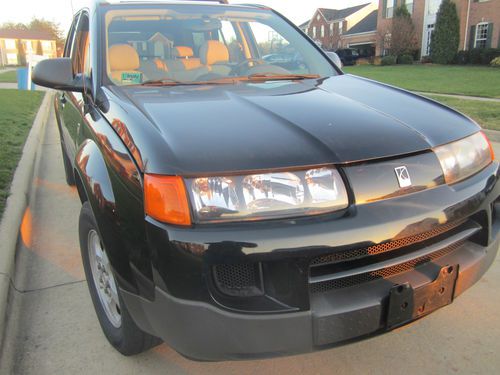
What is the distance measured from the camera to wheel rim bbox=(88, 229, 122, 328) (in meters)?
2.32

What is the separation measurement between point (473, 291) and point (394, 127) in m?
1.50

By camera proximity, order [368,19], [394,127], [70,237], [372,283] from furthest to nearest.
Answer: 1. [368,19]
2. [70,237]
3. [394,127]
4. [372,283]

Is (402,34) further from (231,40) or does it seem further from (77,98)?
(77,98)

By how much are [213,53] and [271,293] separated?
6.84 ft

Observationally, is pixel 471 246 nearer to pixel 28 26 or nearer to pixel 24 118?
pixel 24 118

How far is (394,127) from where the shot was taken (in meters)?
1.96

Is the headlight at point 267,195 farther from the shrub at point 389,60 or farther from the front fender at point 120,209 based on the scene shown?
the shrub at point 389,60

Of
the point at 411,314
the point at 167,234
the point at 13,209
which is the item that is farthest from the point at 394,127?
the point at 13,209

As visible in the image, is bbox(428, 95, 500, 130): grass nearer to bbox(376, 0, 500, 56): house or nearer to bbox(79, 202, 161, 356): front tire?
bbox(79, 202, 161, 356): front tire

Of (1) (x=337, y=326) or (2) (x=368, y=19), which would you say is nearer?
(1) (x=337, y=326)

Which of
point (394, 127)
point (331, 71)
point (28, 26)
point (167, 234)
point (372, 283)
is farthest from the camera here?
point (28, 26)

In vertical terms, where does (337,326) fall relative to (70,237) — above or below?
Answer: above

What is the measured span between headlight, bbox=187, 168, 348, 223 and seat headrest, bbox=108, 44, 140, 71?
1.42 meters

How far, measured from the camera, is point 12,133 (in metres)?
7.87
